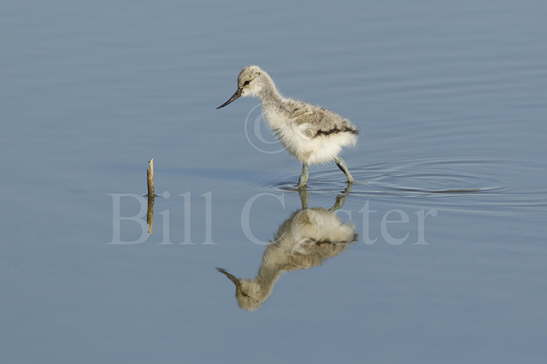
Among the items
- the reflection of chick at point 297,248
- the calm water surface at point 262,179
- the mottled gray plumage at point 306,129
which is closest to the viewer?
the calm water surface at point 262,179

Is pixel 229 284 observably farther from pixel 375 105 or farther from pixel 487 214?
pixel 375 105

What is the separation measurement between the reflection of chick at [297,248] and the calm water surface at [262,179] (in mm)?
86

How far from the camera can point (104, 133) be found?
970 cm

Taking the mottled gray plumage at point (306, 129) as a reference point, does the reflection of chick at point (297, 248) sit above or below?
below

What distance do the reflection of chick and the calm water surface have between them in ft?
0.28

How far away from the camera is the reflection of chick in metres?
6.71

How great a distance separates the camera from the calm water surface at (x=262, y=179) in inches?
243

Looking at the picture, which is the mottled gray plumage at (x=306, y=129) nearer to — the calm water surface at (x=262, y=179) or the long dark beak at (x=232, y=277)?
the calm water surface at (x=262, y=179)

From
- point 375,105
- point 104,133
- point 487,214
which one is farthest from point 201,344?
point 375,105

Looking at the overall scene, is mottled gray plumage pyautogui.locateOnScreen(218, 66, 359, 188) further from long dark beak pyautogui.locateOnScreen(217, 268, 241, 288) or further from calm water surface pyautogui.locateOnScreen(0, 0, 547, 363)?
long dark beak pyautogui.locateOnScreen(217, 268, 241, 288)

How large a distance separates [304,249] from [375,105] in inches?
123

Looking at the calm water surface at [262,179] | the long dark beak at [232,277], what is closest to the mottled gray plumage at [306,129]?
the calm water surface at [262,179]

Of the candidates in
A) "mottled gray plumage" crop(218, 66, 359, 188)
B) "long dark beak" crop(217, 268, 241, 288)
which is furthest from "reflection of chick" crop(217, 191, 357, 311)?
"mottled gray plumage" crop(218, 66, 359, 188)

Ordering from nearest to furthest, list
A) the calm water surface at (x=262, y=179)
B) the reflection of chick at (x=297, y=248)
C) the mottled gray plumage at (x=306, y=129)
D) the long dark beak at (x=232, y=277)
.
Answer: the calm water surface at (x=262, y=179) < the reflection of chick at (x=297, y=248) < the long dark beak at (x=232, y=277) < the mottled gray plumage at (x=306, y=129)
